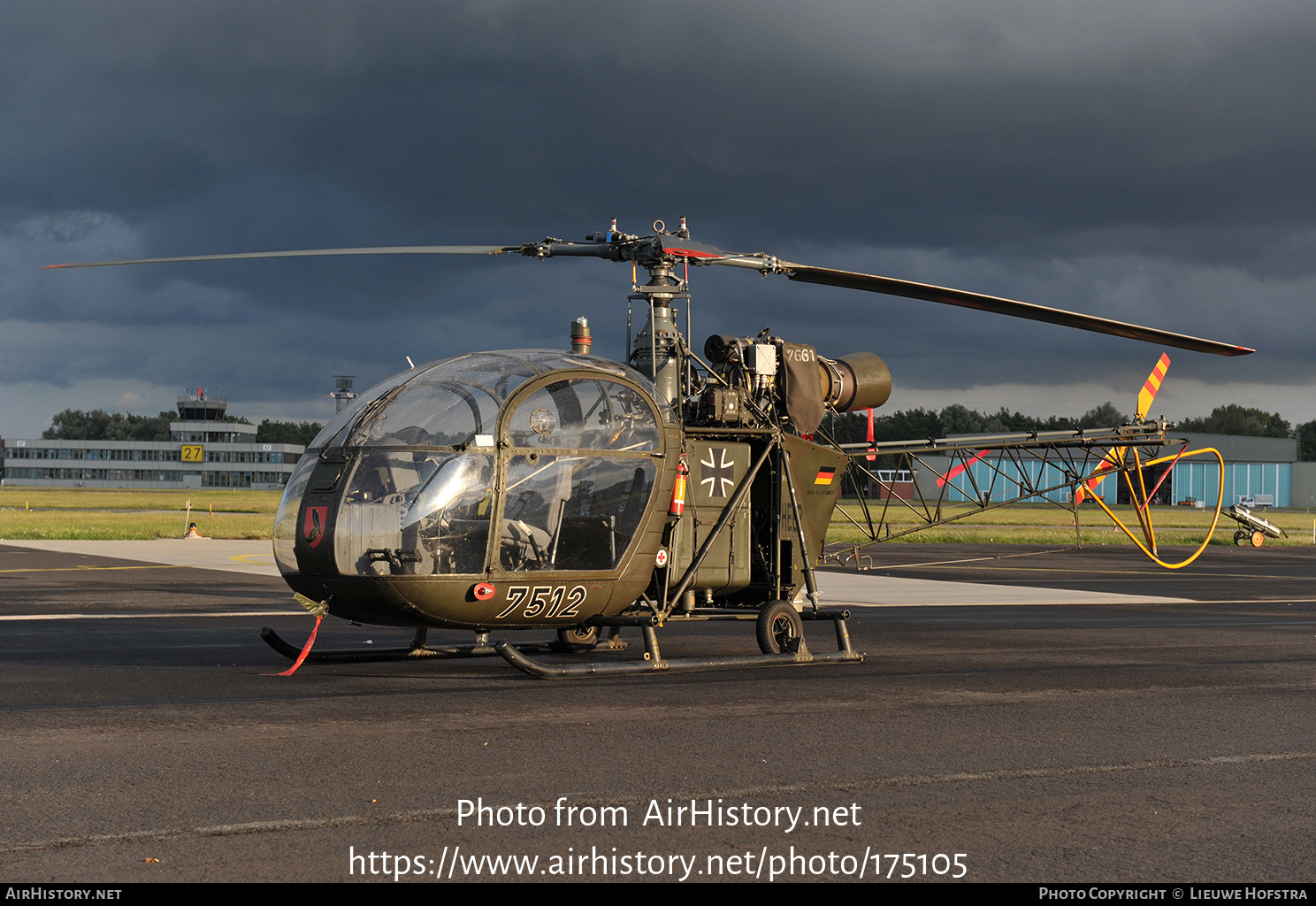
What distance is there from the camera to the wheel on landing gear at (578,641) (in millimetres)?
11828

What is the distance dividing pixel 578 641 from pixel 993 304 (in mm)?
5324

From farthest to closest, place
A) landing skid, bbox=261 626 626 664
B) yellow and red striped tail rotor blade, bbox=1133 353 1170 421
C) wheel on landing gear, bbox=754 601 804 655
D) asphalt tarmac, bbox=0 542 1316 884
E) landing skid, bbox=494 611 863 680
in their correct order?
yellow and red striped tail rotor blade, bbox=1133 353 1170 421 → wheel on landing gear, bbox=754 601 804 655 → landing skid, bbox=261 626 626 664 → landing skid, bbox=494 611 863 680 → asphalt tarmac, bbox=0 542 1316 884

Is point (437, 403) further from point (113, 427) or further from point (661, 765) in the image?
point (113, 427)

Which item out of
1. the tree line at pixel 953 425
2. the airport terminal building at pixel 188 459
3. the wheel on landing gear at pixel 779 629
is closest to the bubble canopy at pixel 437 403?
the wheel on landing gear at pixel 779 629

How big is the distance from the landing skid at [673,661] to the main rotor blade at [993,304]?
317 cm

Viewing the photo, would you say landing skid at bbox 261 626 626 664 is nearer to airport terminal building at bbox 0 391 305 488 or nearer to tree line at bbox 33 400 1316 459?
tree line at bbox 33 400 1316 459

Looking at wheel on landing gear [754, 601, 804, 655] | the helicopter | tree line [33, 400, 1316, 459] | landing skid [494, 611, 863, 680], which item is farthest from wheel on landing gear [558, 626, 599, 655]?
tree line [33, 400, 1316, 459]

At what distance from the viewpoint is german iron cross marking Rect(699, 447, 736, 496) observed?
11.1 meters

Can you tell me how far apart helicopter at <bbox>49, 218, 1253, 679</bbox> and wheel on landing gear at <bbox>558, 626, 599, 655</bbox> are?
0.02 m

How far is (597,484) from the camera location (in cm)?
947

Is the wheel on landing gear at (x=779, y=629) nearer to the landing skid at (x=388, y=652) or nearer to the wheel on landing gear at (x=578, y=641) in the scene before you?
the wheel on landing gear at (x=578, y=641)

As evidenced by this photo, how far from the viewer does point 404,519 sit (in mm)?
8609

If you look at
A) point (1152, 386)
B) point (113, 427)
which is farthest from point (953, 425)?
point (113, 427)

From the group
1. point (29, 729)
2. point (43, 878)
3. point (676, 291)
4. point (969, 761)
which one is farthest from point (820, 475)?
point (43, 878)
